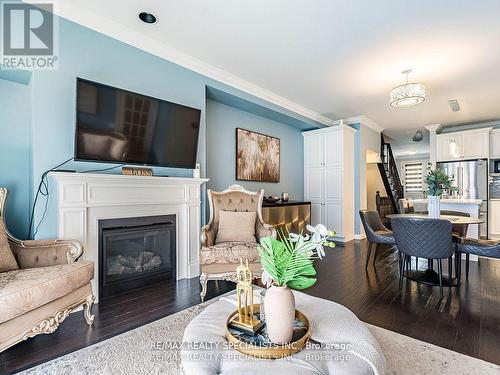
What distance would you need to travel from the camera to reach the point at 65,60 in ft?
7.79

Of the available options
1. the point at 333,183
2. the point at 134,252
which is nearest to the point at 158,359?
the point at 134,252

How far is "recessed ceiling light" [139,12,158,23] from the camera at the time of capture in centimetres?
246

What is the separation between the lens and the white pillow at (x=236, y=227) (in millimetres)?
3016

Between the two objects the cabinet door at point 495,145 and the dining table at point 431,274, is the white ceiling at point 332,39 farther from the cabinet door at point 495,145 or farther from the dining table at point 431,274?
the cabinet door at point 495,145

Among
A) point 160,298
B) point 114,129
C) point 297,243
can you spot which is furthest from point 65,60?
point 297,243

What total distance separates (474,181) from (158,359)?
7.54m

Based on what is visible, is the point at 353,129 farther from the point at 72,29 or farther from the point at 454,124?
the point at 72,29

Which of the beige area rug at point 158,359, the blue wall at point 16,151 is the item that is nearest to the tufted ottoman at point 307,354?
the beige area rug at point 158,359

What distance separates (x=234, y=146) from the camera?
445 centimetres

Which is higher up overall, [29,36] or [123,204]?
[29,36]

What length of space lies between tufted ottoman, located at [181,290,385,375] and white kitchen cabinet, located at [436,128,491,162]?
22.6 ft

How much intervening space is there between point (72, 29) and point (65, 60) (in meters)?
0.31

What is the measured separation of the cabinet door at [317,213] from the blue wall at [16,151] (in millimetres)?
4918

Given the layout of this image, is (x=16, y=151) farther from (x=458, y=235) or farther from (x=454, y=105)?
(x=454, y=105)
